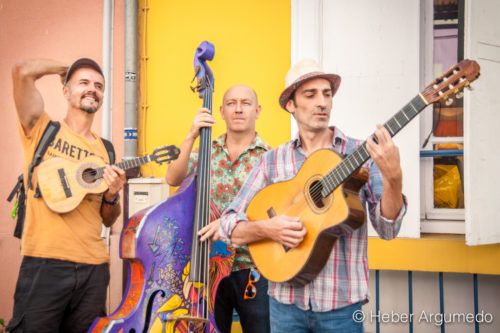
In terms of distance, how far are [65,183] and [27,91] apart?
529 mm

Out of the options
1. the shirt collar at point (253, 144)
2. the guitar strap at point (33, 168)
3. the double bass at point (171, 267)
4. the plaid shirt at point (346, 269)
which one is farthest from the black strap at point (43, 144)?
the plaid shirt at point (346, 269)

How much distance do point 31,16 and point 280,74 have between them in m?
2.40

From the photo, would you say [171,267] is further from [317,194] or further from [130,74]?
[130,74]

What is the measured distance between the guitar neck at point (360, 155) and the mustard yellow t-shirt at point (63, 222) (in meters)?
1.35

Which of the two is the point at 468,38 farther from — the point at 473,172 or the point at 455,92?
the point at 455,92

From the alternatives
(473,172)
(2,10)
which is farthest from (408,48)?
(2,10)

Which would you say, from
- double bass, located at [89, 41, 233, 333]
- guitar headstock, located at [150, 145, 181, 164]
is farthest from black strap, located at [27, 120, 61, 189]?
double bass, located at [89, 41, 233, 333]

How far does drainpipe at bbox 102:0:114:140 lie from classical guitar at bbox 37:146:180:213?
1.34 metres

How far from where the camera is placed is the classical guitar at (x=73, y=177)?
2.15 metres

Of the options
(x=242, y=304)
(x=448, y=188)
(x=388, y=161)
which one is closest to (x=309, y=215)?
(x=388, y=161)

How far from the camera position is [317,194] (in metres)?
1.64

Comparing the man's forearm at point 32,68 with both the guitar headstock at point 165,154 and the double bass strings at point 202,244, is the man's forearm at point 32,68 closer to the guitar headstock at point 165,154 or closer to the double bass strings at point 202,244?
the guitar headstock at point 165,154

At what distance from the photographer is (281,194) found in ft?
5.81

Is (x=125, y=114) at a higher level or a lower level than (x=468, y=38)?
lower
